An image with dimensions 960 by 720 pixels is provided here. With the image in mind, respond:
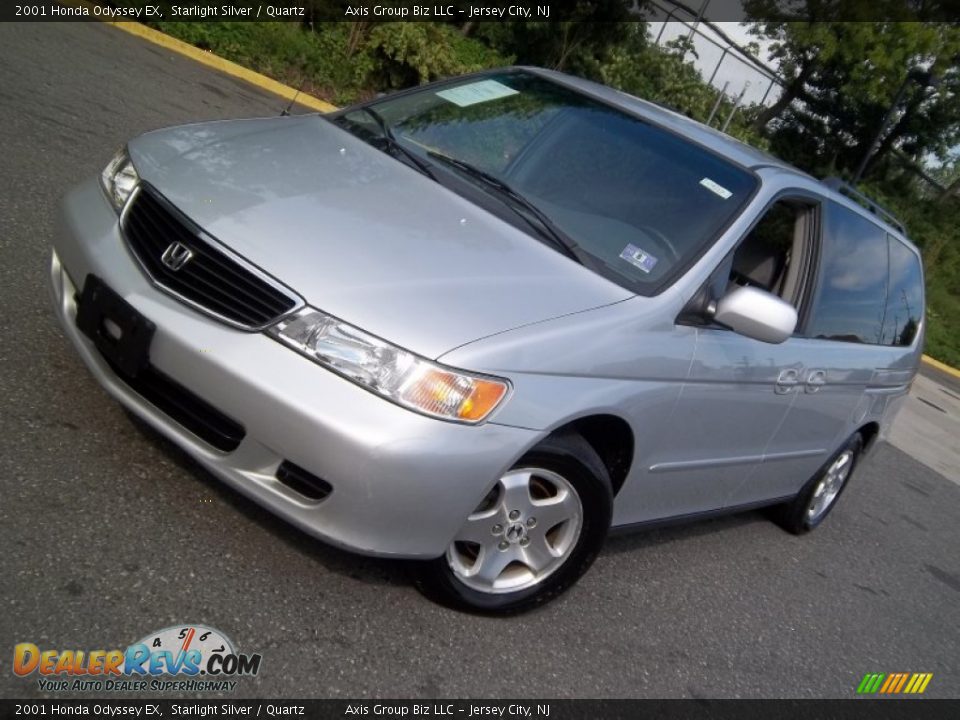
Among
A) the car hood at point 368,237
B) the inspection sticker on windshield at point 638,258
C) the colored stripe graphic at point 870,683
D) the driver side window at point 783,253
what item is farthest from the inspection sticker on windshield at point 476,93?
the colored stripe graphic at point 870,683

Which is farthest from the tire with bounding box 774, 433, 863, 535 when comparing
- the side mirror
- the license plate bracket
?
the license plate bracket

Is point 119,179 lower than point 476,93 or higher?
lower

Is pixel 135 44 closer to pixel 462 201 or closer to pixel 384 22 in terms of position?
pixel 384 22

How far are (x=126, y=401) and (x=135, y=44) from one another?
408 inches

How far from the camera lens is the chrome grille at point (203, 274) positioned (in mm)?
2625

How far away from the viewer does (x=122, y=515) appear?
9.37ft

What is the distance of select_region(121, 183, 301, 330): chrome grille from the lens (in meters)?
2.62

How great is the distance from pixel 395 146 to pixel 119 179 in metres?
1.05

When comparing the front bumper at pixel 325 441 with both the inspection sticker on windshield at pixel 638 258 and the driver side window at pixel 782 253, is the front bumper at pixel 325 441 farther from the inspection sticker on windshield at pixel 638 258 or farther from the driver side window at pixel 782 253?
the driver side window at pixel 782 253

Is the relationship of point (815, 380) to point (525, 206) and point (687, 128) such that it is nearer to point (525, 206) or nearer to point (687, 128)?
point (687, 128)

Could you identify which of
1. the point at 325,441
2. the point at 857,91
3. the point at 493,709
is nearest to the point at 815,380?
the point at 493,709

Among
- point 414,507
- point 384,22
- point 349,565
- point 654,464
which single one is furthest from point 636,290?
point 384,22

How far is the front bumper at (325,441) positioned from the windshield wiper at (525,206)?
81cm

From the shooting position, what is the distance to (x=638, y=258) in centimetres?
330
